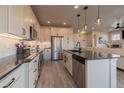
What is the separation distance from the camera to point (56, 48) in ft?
29.6

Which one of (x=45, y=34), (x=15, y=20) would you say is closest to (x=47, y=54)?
(x=45, y=34)

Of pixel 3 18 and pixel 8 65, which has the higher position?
pixel 3 18

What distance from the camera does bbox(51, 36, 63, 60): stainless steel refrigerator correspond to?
355 inches

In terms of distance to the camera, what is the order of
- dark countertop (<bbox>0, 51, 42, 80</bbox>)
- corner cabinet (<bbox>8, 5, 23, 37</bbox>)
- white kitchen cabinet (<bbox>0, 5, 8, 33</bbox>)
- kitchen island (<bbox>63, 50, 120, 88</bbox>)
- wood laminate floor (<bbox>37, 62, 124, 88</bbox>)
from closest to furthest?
dark countertop (<bbox>0, 51, 42, 80</bbox>) → white kitchen cabinet (<bbox>0, 5, 8, 33</bbox>) → corner cabinet (<bbox>8, 5, 23, 37</bbox>) → kitchen island (<bbox>63, 50, 120, 88</bbox>) → wood laminate floor (<bbox>37, 62, 124, 88</bbox>)

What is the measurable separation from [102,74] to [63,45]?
253 inches

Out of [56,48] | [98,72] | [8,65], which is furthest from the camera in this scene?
[56,48]

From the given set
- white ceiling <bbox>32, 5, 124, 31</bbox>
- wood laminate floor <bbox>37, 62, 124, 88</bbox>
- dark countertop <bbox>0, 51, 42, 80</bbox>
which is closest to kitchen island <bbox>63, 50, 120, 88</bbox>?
wood laminate floor <bbox>37, 62, 124, 88</bbox>

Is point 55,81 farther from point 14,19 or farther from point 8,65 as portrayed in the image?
point 8,65

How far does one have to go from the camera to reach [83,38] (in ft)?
45.8

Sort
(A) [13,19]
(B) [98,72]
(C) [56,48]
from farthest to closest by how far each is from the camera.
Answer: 1. (C) [56,48]
2. (B) [98,72]
3. (A) [13,19]

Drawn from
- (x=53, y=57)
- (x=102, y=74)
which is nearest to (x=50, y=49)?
(x=53, y=57)

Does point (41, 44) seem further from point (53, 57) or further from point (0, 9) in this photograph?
point (0, 9)

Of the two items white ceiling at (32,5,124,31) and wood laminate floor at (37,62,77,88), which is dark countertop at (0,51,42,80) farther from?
white ceiling at (32,5,124,31)
